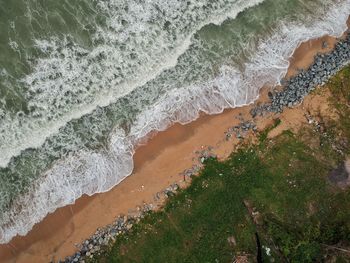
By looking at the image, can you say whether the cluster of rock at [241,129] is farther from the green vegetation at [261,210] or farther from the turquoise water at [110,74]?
the turquoise water at [110,74]

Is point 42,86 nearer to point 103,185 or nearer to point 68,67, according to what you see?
point 68,67

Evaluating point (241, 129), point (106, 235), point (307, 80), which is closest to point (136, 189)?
point (106, 235)

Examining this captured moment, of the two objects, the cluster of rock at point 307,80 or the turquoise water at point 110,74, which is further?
the turquoise water at point 110,74

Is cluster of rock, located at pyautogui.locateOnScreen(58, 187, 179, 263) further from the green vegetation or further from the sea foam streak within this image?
the sea foam streak

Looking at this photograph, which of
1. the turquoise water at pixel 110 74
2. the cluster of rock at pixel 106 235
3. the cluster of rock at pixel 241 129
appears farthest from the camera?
the turquoise water at pixel 110 74

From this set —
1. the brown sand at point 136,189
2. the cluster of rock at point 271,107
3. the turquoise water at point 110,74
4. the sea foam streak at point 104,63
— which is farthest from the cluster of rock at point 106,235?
the sea foam streak at point 104,63

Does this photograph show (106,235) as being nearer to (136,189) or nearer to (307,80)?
(136,189)

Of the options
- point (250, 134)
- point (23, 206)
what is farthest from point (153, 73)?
point (23, 206)
